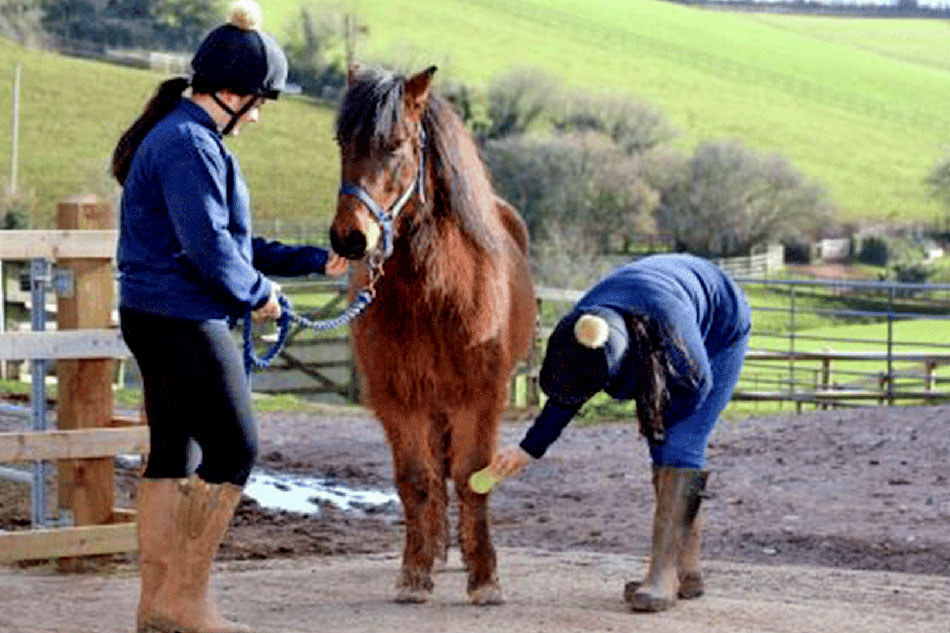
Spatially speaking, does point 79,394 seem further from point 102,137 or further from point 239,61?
point 102,137

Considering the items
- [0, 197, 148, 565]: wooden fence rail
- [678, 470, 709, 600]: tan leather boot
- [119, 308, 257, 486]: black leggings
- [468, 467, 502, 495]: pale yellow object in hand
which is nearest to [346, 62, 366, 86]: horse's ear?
[119, 308, 257, 486]: black leggings

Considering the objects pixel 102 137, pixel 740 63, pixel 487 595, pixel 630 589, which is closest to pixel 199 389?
pixel 487 595

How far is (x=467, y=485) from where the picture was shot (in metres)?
6.72

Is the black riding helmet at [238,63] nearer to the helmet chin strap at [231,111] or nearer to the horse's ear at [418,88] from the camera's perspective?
the helmet chin strap at [231,111]

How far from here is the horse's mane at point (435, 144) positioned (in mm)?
6207

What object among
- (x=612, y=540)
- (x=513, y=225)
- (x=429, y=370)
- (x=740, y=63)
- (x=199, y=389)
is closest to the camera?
(x=199, y=389)

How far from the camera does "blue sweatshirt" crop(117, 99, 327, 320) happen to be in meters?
5.16

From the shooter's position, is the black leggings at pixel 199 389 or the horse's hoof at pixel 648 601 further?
the horse's hoof at pixel 648 601

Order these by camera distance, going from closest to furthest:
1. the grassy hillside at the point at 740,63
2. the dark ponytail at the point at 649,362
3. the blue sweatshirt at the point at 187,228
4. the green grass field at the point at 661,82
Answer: the blue sweatshirt at the point at 187,228 → the dark ponytail at the point at 649,362 → the green grass field at the point at 661,82 → the grassy hillside at the point at 740,63

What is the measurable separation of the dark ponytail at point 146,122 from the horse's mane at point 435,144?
31.4 inches

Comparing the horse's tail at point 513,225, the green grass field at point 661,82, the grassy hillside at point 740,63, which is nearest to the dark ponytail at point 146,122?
the horse's tail at point 513,225

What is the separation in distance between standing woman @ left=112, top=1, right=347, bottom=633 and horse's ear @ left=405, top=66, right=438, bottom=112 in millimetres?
834

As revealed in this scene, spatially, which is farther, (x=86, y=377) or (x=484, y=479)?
(x=86, y=377)

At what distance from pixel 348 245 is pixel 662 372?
106cm
